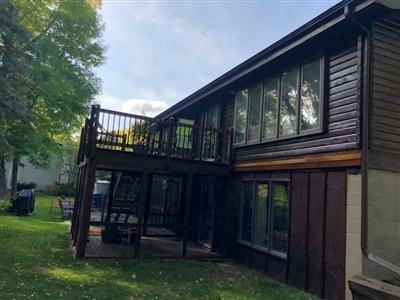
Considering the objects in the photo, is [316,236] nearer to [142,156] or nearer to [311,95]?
[311,95]

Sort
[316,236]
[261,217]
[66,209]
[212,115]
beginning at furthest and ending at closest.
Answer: [66,209]
[212,115]
[261,217]
[316,236]

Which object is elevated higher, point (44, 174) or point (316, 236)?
point (44, 174)

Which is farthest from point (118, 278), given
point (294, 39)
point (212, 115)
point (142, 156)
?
point (212, 115)

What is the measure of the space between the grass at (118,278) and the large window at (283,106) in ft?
9.68

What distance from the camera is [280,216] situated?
6574 millimetres

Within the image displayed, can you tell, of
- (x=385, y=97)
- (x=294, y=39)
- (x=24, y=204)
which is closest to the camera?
(x=385, y=97)

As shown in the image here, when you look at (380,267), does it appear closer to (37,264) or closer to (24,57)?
(37,264)

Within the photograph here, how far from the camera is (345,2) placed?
16.5 ft

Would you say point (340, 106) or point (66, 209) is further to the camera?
point (66, 209)

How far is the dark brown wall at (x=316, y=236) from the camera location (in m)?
5.18

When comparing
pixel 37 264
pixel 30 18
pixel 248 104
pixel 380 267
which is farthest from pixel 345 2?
pixel 30 18

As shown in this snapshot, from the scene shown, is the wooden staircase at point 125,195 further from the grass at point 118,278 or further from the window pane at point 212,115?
the window pane at point 212,115

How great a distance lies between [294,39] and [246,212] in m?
3.95

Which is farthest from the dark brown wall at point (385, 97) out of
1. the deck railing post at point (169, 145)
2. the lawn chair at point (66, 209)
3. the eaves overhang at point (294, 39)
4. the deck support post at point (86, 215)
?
the lawn chair at point (66, 209)
